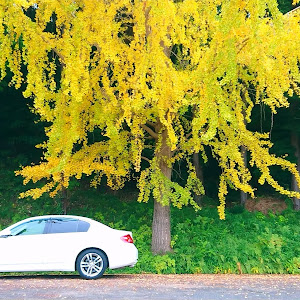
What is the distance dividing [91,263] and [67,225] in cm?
96

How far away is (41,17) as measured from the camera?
8898 millimetres

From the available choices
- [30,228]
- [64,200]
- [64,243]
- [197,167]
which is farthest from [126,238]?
[197,167]

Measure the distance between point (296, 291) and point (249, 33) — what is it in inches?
210

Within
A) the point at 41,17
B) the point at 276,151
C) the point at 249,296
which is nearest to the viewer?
the point at 249,296

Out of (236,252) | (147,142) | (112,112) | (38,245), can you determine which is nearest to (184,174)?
(147,142)

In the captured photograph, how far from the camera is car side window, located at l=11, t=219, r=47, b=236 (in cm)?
820

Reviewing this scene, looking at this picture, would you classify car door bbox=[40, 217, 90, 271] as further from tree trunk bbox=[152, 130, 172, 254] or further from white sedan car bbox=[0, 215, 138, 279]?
tree trunk bbox=[152, 130, 172, 254]

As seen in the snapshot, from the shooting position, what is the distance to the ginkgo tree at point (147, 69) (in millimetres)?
8078

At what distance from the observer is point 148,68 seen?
8.51 meters

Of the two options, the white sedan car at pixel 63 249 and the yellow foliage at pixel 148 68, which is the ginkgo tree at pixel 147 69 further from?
the white sedan car at pixel 63 249

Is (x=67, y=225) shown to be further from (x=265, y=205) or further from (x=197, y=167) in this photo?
(x=265, y=205)

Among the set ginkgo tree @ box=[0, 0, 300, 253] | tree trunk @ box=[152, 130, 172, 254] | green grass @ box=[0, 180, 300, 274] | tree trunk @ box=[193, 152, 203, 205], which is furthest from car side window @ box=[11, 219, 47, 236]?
tree trunk @ box=[193, 152, 203, 205]

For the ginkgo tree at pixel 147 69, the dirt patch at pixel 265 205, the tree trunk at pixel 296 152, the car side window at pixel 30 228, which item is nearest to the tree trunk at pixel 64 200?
the ginkgo tree at pixel 147 69

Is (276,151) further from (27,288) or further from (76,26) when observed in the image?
(27,288)
